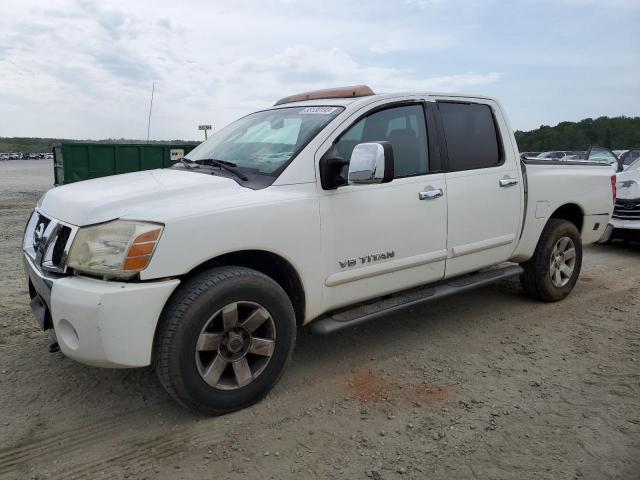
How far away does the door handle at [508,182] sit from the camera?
4.20m

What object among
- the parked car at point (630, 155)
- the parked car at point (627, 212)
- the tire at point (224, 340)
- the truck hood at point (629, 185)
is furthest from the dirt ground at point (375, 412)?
the parked car at point (630, 155)

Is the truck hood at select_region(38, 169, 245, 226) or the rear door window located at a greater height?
the rear door window

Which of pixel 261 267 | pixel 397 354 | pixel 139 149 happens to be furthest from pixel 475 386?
pixel 139 149

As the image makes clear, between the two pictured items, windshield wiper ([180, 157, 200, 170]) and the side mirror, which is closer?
the side mirror

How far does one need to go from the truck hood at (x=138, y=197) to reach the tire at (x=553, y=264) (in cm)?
297

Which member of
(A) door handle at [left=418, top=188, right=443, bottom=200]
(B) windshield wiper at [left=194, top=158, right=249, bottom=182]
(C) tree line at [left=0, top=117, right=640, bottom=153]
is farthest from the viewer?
(C) tree line at [left=0, top=117, right=640, bottom=153]

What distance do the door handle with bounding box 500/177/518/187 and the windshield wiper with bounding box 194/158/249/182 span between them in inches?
Result: 85.1

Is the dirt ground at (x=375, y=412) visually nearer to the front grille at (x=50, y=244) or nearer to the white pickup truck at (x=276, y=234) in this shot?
the white pickup truck at (x=276, y=234)

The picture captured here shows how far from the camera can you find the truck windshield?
3303mm

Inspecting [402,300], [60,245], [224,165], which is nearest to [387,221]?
[402,300]

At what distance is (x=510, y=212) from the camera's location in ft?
14.0

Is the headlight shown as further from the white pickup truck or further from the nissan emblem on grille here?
the nissan emblem on grille

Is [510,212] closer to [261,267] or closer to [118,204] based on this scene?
[261,267]

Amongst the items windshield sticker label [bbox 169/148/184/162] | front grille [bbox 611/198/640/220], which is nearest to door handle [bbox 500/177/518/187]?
front grille [bbox 611/198/640/220]
